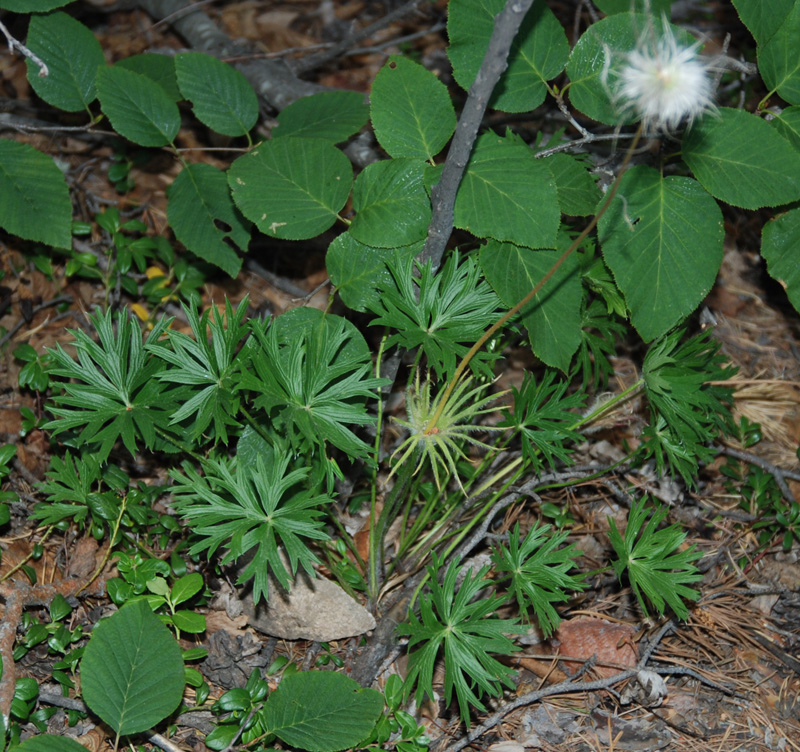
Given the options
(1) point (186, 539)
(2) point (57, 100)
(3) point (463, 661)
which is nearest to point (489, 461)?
(3) point (463, 661)

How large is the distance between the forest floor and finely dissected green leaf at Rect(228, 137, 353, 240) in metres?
0.21

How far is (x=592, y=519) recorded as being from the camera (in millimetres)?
Result: 2236

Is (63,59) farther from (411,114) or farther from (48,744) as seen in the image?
(48,744)

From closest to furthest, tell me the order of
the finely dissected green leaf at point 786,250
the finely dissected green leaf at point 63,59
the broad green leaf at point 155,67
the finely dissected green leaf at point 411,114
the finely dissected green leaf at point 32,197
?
the finely dissected green leaf at point 411,114, the finely dissected green leaf at point 786,250, the finely dissected green leaf at point 32,197, the finely dissected green leaf at point 63,59, the broad green leaf at point 155,67

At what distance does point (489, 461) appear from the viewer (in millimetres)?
2080

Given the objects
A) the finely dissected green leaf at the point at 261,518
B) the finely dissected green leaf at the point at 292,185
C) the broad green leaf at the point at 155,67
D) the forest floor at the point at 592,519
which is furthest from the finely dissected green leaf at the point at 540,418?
the broad green leaf at the point at 155,67

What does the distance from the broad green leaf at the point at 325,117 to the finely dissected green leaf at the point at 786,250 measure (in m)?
1.19

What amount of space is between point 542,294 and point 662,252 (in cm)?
30

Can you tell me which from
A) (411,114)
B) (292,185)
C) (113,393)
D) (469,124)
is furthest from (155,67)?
(469,124)

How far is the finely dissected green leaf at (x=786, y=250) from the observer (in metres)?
1.96

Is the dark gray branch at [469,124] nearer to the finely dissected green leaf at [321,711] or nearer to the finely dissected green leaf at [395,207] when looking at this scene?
the finely dissected green leaf at [395,207]

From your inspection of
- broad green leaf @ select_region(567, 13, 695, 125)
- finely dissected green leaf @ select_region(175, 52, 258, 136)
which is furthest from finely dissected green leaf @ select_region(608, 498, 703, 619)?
finely dissected green leaf @ select_region(175, 52, 258, 136)

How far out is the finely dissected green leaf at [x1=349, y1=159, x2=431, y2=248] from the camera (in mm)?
1804

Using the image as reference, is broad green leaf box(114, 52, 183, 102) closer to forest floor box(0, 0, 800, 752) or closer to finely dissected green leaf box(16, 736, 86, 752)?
forest floor box(0, 0, 800, 752)
